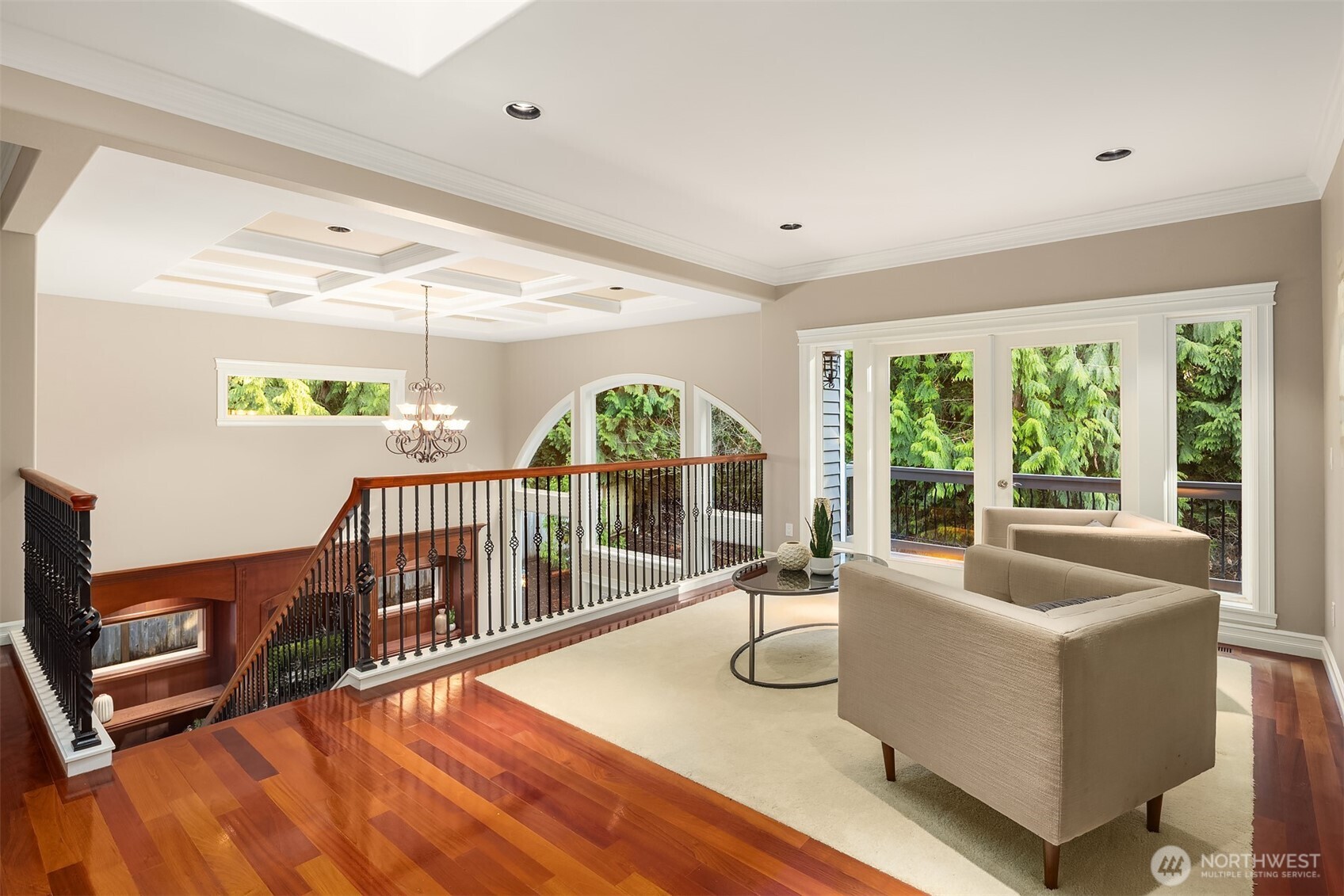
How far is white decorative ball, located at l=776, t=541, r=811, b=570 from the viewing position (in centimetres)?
367

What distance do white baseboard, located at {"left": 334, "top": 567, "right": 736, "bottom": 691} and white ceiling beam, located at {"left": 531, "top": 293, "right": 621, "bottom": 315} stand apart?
296 cm

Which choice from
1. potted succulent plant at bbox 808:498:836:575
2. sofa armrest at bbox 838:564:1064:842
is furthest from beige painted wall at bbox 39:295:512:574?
sofa armrest at bbox 838:564:1064:842

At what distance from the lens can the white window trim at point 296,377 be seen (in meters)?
6.81

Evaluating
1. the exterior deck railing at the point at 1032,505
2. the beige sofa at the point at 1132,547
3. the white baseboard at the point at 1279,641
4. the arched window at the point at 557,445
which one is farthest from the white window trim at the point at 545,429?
the white baseboard at the point at 1279,641

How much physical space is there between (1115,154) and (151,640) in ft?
30.8

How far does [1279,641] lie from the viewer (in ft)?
12.7

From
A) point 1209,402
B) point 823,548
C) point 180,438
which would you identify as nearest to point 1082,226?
point 1209,402

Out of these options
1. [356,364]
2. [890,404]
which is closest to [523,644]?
[890,404]

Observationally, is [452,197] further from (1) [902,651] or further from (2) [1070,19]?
(1) [902,651]

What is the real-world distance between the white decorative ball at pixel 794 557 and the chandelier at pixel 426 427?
3.97 m

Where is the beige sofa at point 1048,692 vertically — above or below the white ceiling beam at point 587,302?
below

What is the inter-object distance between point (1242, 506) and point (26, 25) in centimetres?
595

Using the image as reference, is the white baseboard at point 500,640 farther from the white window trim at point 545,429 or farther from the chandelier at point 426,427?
the white window trim at point 545,429

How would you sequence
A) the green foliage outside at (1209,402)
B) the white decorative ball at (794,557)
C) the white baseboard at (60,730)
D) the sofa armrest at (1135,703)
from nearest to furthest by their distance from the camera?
the sofa armrest at (1135,703) < the white baseboard at (60,730) < the white decorative ball at (794,557) < the green foliage outside at (1209,402)
